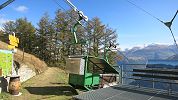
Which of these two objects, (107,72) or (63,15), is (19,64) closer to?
(107,72)

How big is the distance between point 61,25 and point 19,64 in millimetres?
21458

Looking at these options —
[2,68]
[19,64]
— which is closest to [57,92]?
[2,68]

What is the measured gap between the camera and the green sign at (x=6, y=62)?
14383 mm

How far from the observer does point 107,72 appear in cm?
1614

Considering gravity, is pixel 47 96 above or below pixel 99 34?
below

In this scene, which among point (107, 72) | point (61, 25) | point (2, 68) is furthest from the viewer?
point (61, 25)

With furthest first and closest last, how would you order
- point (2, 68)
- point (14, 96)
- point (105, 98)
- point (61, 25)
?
point (61, 25) → point (2, 68) → point (14, 96) → point (105, 98)

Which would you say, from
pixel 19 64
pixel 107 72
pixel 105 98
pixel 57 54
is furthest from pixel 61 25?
pixel 105 98

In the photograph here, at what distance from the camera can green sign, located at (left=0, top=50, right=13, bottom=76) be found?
47.2 ft

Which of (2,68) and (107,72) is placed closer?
(2,68)

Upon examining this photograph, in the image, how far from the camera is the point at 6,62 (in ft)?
48.9

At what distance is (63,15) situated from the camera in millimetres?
39969

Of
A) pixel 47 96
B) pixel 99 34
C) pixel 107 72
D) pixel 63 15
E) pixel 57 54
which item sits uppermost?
pixel 63 15

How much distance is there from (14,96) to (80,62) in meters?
4.05
